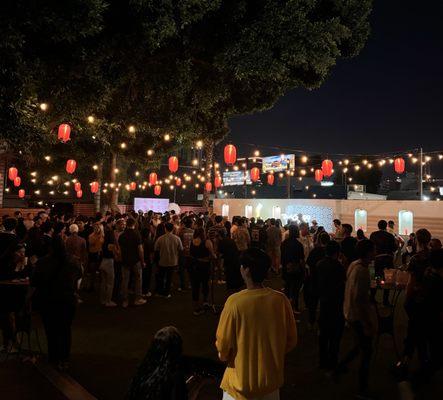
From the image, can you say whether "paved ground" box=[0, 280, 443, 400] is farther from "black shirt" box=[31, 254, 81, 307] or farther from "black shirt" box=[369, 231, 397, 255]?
"black shirt" box=[369, 231, 397, 255]

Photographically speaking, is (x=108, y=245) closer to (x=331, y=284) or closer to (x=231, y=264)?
(x=231, y=264)

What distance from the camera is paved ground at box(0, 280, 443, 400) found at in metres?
4.34

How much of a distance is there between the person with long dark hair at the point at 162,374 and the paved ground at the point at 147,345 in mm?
2274

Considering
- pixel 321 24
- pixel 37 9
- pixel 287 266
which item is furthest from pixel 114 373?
pixel 321 24

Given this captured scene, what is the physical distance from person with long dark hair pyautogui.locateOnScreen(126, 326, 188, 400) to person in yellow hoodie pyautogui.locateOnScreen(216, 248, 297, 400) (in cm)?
35

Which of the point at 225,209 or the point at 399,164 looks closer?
the point at 399,164

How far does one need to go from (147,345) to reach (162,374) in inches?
154

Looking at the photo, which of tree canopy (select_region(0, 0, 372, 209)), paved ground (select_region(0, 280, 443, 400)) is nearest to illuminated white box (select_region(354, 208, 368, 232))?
tree canopy (select_region(0, 0, 372, 209))

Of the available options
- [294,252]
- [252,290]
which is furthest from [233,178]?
[252,290]

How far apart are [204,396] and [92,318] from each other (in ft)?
12.3

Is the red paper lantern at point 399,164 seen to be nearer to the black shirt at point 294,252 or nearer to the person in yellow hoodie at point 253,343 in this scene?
the black shirt at point 294,252

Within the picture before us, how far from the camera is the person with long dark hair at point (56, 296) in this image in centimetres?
457

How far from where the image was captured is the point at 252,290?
2492mm

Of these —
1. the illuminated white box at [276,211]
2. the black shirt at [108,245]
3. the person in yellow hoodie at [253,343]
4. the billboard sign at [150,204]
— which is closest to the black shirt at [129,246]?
the black shirt at [108,245]
